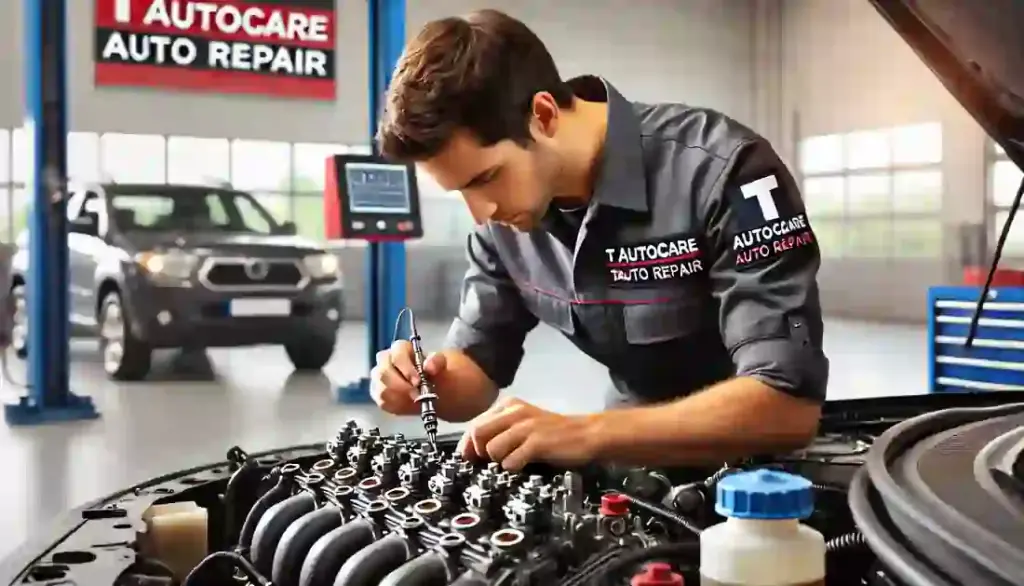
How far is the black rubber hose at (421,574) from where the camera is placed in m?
0.63

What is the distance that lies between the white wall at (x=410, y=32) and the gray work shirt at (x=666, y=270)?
6.88m

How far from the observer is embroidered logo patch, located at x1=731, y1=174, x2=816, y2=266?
1.06 meters

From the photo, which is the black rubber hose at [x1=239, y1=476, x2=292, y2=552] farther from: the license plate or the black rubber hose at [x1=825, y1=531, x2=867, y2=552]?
the license plate

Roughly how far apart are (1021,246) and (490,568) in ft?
25.3

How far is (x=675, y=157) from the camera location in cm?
119

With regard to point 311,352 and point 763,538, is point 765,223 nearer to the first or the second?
point 763,538

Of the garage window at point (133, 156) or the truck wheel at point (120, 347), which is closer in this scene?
the truck wheel at point (120, 347)

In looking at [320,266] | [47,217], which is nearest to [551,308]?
[47,217]

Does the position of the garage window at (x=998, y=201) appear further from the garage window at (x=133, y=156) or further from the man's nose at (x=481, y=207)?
the man's nose at (x=481, y=207)

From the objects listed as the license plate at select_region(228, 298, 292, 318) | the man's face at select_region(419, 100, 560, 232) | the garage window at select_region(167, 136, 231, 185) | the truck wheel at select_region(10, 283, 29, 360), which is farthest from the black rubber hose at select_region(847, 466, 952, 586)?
the garage window at select_region(167, 136, 231, 185)

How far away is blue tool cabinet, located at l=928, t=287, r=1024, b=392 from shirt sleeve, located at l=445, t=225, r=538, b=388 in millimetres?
2625

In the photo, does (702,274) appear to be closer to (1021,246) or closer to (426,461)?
(426,461)

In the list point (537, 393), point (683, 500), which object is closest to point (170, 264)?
point (537, 393)

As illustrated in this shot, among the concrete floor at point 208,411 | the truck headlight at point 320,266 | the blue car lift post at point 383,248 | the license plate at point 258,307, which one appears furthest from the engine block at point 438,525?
the truck headlight at point 320,266
